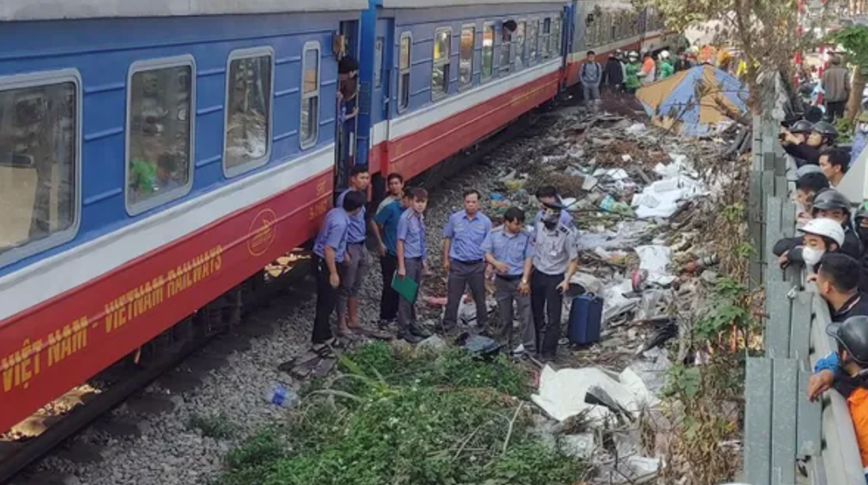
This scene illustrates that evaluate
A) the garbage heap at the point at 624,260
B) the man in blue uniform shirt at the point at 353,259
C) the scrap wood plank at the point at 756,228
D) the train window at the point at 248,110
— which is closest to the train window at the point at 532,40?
the garbage heap at the point at 624,260

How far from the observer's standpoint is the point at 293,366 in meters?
9.42

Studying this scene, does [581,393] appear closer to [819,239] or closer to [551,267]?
[551,267]

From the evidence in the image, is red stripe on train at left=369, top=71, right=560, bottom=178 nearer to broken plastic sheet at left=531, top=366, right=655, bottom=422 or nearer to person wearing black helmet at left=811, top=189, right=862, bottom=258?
broken plastic sheet at left=531, top=366, right=655, bottom=422

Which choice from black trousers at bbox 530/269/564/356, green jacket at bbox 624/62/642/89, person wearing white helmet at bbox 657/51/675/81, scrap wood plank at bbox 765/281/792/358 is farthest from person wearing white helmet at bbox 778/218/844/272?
green jacket at bbox 624/62/642/89

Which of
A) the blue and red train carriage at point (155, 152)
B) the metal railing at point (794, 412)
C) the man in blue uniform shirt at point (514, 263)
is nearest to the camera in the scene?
the metal railing at point (794, 412)

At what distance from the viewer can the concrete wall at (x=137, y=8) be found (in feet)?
17.5

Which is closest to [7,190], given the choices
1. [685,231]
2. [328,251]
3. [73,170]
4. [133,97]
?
[73,170]

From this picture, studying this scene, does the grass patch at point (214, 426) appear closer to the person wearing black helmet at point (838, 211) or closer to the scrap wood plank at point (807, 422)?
the person wearing black helmet at point (838, 211)

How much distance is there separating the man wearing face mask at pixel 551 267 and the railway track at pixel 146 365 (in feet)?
8.01

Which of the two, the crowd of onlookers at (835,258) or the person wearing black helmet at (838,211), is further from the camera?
the person wearing black helmet at (838,211)

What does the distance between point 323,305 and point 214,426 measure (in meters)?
2.07

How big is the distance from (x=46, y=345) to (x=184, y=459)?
1.86 m

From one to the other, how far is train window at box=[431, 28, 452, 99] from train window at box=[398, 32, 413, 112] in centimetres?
125

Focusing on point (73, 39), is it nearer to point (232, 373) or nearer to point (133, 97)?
point (133, 97)
